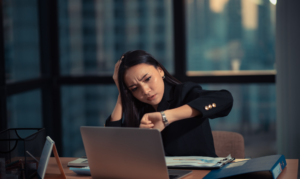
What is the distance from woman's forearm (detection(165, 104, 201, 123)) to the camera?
1.25m

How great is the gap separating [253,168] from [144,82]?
64cm

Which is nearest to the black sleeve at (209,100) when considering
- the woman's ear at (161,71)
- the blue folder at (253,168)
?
the woman's ear at (161,71)

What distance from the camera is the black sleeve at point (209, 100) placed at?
1.31 meters

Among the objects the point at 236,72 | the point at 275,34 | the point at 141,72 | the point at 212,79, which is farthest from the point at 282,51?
the point at 141,72

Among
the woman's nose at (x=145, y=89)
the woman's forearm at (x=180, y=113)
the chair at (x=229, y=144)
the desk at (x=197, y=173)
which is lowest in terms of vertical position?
the chair at (x=229, y=144)

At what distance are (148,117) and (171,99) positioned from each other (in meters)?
0.39

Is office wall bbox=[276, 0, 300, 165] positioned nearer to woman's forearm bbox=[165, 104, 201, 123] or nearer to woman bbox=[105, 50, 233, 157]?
woman bbox=[105, 50, 233, 157]

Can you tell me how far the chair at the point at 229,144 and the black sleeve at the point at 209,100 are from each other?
32 cm

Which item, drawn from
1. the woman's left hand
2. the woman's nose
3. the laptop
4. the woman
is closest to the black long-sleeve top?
the woman

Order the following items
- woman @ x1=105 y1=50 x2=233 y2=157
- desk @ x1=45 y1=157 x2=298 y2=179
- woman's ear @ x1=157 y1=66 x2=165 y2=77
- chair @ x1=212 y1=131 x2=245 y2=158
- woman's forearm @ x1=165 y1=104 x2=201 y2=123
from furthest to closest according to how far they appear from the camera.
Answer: chair @ x1=212 y1=131 x2=245 y2=158 → woman's ear @ x1=157 y1=66 x2=165 y2=77 → woman @ x1=105 y1=50 x2=233 y2=157 → woman's forearm @ x1=165 y1=104 x2=201 y2=123 → desk @ x1=45 y1=157 x2=298 y2=179

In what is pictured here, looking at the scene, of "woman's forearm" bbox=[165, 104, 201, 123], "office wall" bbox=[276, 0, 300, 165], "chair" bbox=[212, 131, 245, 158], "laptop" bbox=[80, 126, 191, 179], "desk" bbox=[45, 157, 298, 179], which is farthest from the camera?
"office wall" bbox=[276, 0, 300, 165]

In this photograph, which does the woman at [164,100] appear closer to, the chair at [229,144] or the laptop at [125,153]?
the chair at [229,144]

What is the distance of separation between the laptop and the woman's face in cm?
45

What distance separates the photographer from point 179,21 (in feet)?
9.96
